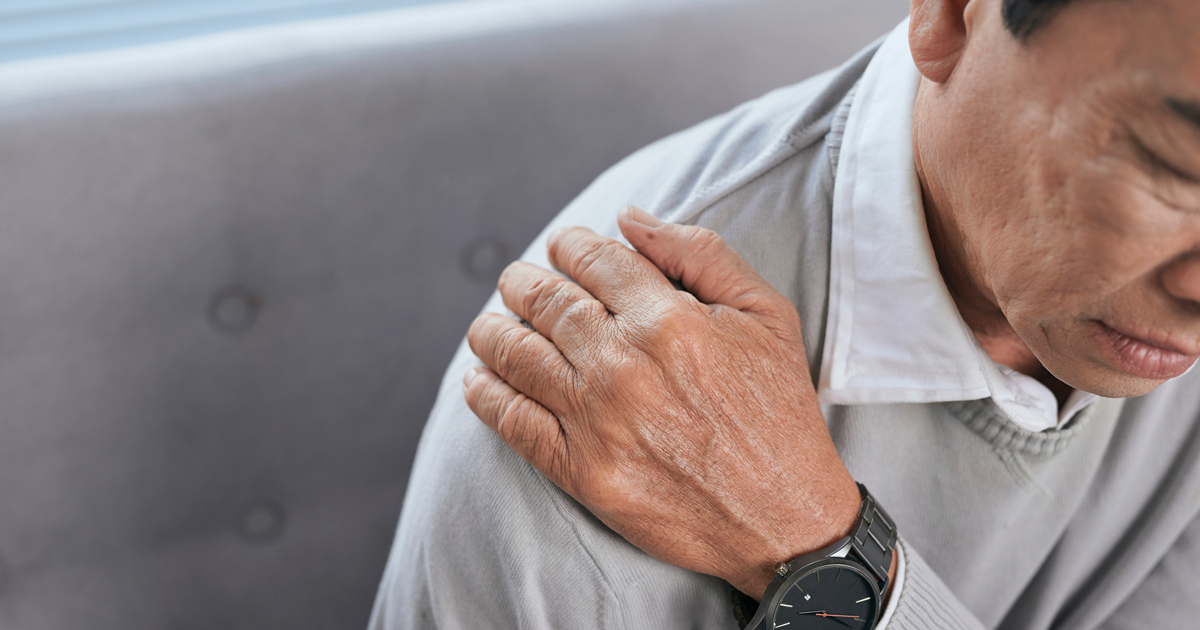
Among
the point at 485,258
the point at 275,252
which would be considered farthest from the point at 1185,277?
the point at 275,252

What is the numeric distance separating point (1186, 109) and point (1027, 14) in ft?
0.30

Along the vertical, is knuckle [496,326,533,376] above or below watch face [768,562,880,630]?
above

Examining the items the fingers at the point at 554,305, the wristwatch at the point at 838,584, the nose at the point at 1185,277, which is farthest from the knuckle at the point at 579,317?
the nose at the point at 1185,277

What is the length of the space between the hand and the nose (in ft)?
0.74

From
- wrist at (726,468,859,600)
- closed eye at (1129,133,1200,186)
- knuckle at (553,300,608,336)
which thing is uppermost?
closed eye at (1129,133,1200,186)

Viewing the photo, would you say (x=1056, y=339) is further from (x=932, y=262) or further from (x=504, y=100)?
(x=504, y=100)

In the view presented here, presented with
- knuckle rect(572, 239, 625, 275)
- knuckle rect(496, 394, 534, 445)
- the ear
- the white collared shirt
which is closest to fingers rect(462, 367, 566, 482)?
knuckle rect(496, 394, 534, 445)

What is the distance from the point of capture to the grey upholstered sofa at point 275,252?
85cm

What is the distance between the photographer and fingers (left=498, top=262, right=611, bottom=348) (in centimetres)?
53

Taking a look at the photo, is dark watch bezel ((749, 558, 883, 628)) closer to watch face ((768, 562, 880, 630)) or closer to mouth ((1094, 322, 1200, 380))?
watch face ((768, 562, 880, 630))

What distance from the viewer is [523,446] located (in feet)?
1.74

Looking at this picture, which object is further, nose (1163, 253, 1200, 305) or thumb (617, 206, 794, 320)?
thumb (617, 206, 794, 320)

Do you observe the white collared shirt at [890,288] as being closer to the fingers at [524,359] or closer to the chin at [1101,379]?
the chin at [1101,379]

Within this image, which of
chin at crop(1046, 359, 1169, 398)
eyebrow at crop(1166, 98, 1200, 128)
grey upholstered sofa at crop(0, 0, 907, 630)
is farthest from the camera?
grey upholstered sofa at crop(0, 0, 907, 630)
